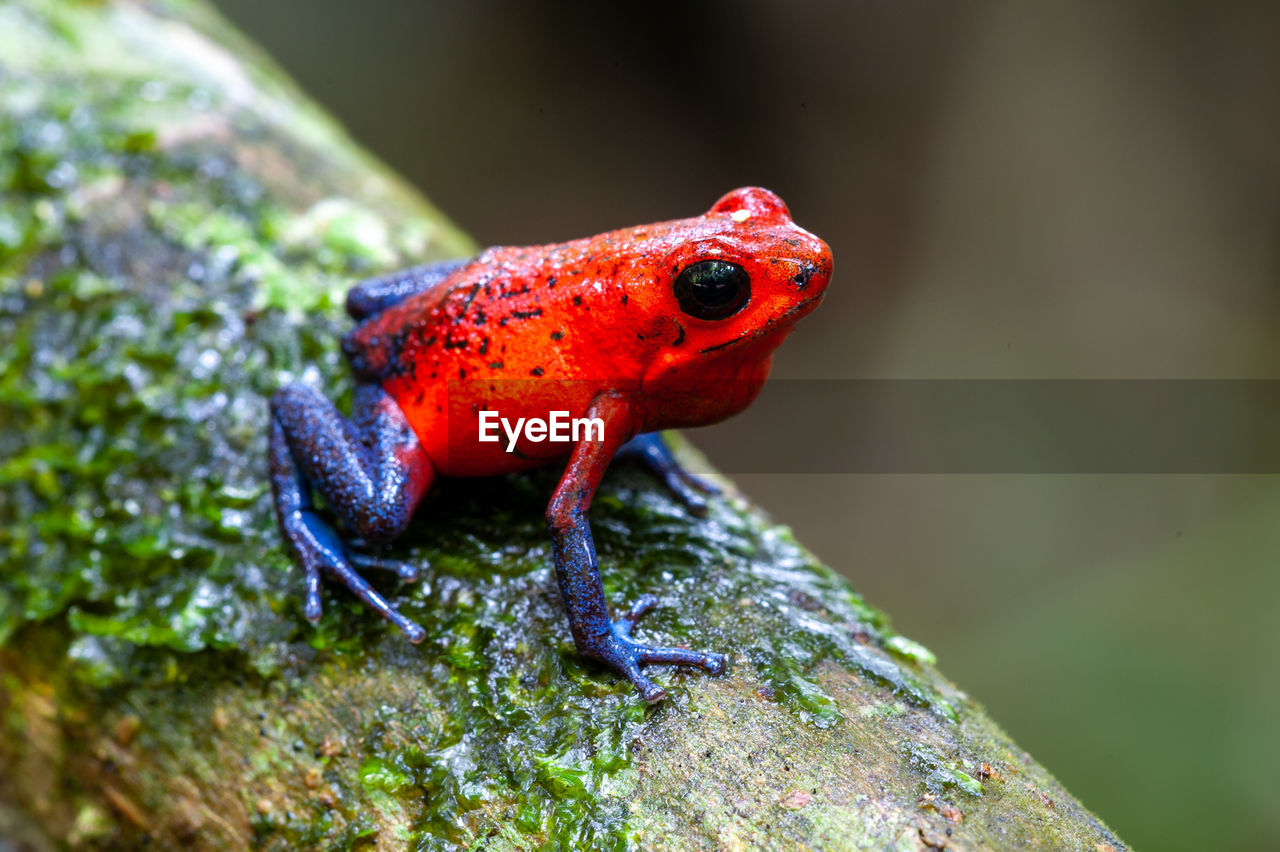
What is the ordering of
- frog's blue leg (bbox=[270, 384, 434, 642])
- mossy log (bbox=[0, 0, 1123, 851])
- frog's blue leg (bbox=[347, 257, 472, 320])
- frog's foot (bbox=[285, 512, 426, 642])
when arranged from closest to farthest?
1. mossy log (bbox=[0, 0, 1123, 851])
2. frog's foot (bbox=[285, 512, 426, 642])
3. frog's blue leg (bbox=[270, 384, 434, 642])
4. frog's blue leg (bbox=[347, 257, 472, 320])

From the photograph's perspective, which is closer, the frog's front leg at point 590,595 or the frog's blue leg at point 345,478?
the frog's front leg at point 590,595

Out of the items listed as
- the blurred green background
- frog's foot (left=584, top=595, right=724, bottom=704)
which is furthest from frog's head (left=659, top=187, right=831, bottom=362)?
the blurred green background

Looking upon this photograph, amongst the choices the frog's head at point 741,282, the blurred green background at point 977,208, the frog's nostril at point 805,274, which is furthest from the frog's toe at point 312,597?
the blurred green background at point 977,208

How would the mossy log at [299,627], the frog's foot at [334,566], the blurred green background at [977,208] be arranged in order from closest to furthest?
the mossy log at [299,627] < the frog's foot at [334,566] < the blurred green background at [977,208]

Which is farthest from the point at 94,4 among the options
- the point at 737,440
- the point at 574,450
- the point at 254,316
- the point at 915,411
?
the point at 915,411

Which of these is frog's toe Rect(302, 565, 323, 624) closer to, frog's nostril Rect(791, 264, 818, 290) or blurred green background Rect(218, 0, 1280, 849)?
frog's nostril Rect(791, 264, 818, 290)

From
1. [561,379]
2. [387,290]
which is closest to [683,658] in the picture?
[561,379]

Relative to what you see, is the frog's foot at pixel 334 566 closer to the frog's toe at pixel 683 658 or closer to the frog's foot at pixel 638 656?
the frog's foot at pixel 638 656
